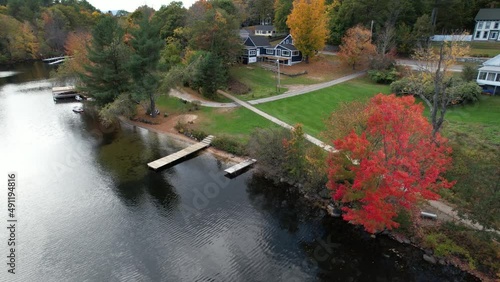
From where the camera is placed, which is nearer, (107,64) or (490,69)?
(490,69)

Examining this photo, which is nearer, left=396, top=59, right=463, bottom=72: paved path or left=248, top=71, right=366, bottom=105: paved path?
left=248, top=71, right=366, bottom=105: paved path

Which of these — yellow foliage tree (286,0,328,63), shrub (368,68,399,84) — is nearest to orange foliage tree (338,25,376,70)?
shrub (368,68,399,84)

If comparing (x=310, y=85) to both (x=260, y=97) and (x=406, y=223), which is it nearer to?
(x=260, y=97)

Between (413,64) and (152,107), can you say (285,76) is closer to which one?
(413,64)

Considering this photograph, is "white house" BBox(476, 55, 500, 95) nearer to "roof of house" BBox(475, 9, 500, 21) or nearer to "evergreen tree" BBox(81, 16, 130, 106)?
"roof of house" BBox(475, 9, 500, 21)

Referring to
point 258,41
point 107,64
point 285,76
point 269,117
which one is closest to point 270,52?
point 258,41
